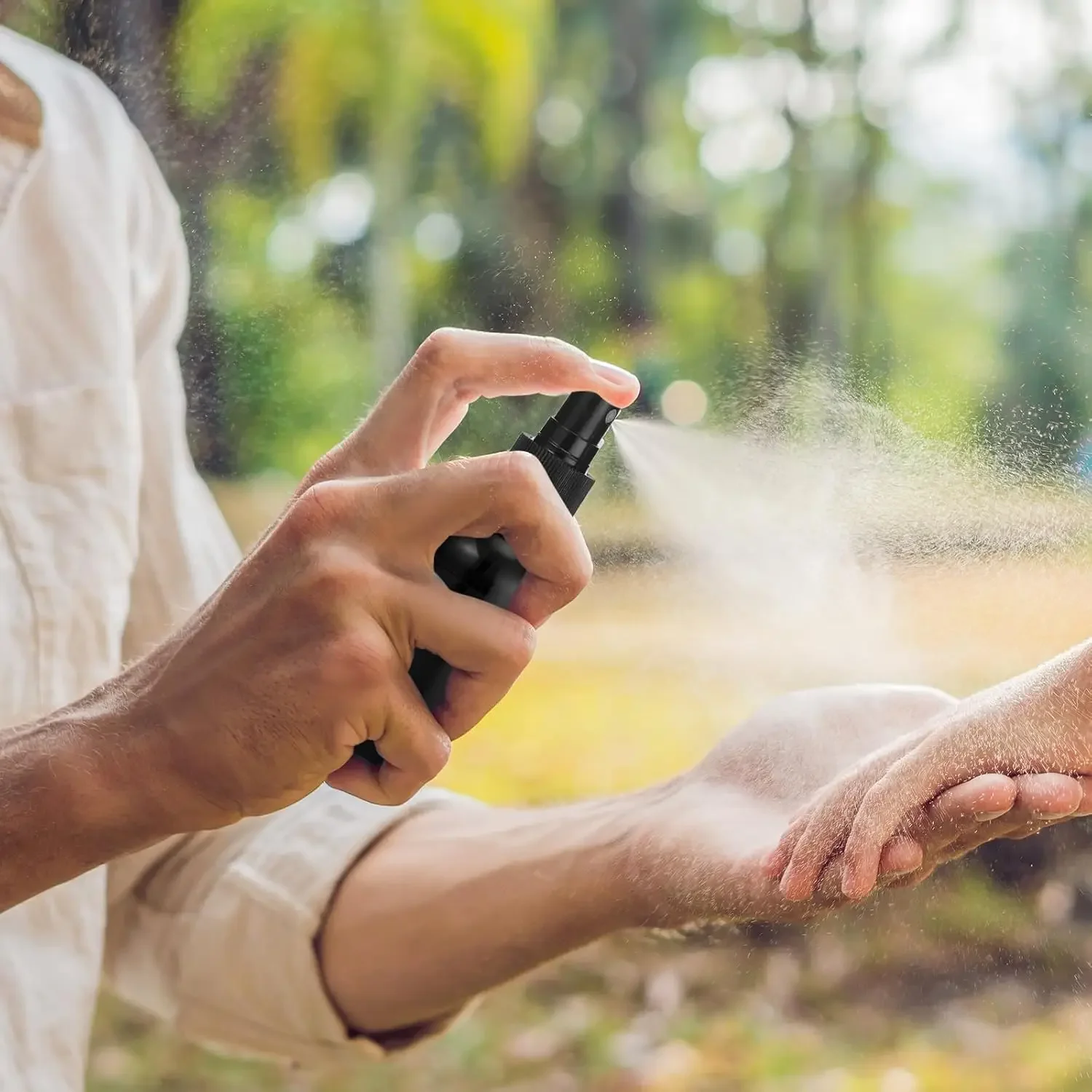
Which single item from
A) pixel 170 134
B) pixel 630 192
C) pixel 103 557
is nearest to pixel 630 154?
pixel 630 192

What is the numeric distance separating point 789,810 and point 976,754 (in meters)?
0.08

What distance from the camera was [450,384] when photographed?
1.08 ft

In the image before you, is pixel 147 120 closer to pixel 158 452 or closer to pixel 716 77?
pixel 158 452

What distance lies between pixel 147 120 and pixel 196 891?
37cm

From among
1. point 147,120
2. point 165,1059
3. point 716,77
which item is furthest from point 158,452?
point 716,77

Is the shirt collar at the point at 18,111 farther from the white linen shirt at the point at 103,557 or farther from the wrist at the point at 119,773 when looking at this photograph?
the wrist at the point at 119,773

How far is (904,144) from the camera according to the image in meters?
0.87

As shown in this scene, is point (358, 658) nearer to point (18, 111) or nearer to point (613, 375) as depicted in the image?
point (613, 375)

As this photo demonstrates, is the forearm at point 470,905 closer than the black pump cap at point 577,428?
No

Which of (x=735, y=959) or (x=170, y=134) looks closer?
(x=170, y=134)

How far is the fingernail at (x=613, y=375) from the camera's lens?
13.1 inches

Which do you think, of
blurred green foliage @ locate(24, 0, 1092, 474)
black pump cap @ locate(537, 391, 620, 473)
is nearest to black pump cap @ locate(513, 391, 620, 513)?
black pump cap @ locate(537, 391, 620, 473)

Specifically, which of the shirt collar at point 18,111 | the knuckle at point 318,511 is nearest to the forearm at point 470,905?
the knuckle at point 318,511

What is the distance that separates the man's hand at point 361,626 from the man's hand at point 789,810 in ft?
0.43
